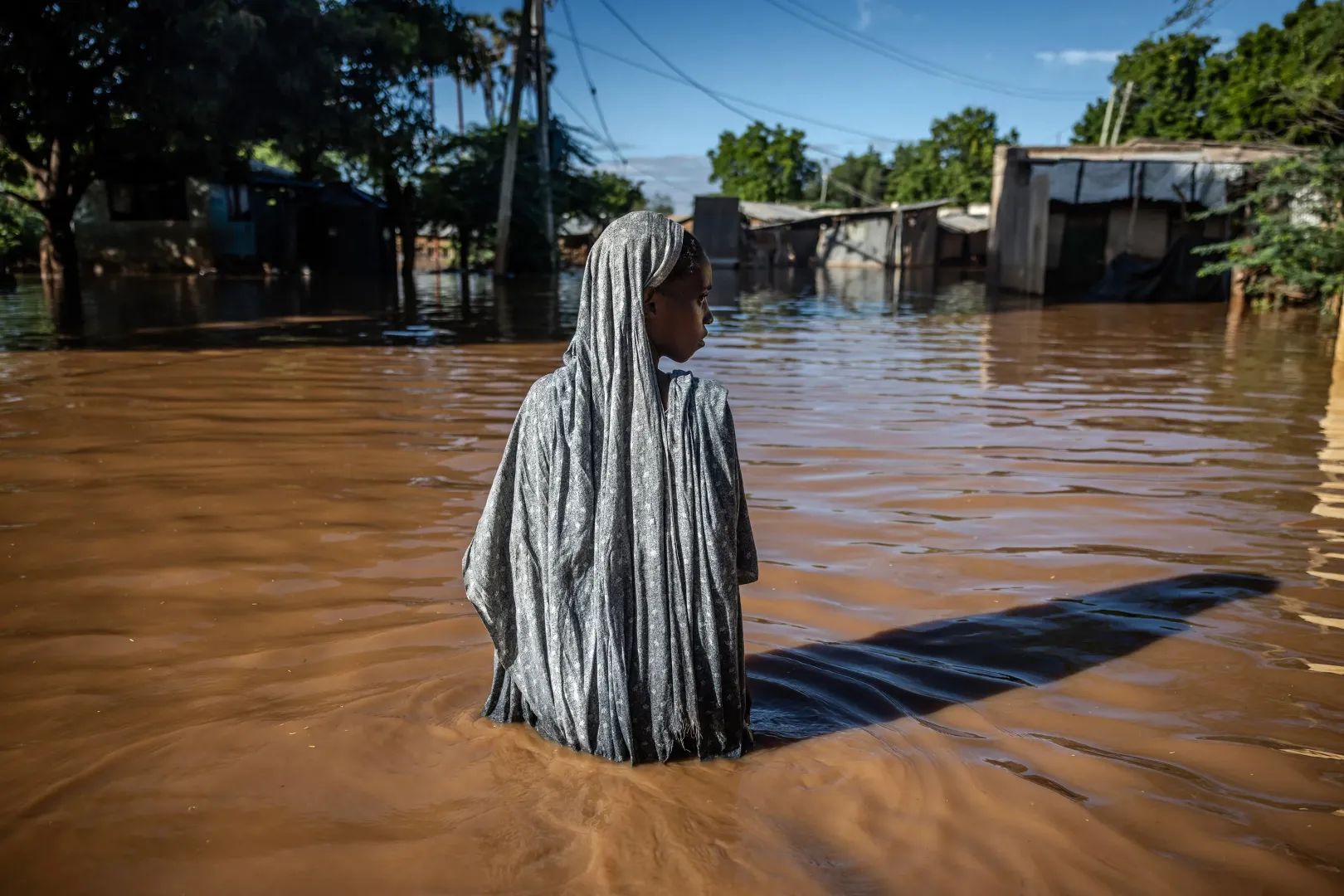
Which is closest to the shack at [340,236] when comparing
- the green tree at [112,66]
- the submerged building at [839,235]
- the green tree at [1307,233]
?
the submerged building at [839,235]

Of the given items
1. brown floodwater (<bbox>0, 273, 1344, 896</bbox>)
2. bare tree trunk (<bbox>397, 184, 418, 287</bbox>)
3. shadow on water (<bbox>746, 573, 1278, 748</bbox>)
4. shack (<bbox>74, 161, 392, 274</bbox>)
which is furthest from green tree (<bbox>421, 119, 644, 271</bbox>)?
shadow on water (<bbox>746, 573, 1278, 748</bbox>)

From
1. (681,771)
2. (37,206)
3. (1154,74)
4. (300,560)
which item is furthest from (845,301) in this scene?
(1154,74)

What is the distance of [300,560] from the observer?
12.9ft

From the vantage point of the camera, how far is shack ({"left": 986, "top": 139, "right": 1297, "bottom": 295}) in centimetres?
1942

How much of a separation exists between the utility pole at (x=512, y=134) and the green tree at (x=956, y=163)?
3004cm

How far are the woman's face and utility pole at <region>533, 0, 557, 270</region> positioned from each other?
24.8 m

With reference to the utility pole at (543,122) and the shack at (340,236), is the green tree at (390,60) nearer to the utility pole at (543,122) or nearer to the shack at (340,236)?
the utility pole at (543,122)

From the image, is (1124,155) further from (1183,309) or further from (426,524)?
(426,524)

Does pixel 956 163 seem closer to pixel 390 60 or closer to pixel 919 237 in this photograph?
pixel 919 237

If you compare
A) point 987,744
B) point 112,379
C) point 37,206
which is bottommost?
point 987,744

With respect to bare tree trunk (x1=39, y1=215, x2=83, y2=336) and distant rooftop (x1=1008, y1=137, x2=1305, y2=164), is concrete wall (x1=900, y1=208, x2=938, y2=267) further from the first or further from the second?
bare tree trunk (x1=39, y1=215, x2=83, y2=336)

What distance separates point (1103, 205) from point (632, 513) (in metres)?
22.9

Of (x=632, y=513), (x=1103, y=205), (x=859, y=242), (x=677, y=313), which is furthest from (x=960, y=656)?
(x=859, y=242)

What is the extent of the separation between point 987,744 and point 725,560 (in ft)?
3.20
